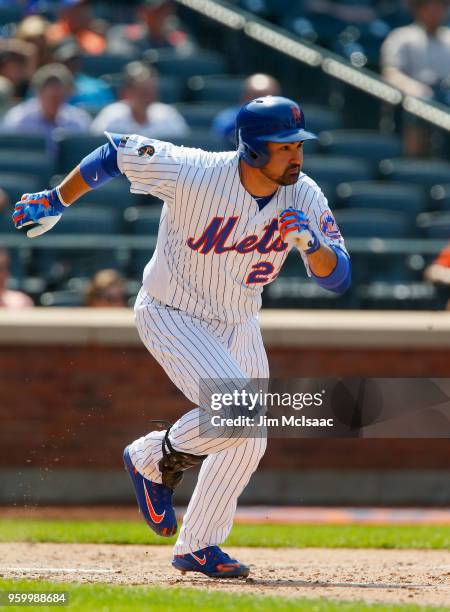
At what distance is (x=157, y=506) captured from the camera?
18.5 feet

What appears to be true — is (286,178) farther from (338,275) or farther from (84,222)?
(84,222)

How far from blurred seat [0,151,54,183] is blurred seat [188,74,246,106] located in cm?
224

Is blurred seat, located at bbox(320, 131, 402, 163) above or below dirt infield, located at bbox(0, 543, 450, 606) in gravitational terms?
above

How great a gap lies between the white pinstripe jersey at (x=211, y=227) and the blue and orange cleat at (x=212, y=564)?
976mm

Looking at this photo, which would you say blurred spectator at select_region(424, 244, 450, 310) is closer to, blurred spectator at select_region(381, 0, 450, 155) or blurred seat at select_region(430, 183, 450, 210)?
blurred seat at select_region(430, 183, 450, 210)

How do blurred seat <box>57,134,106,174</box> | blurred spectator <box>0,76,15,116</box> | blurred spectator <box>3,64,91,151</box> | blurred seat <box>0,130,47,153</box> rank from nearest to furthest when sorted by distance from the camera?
blurred seat <box>57,134,106,174</box> < blurred seat <box>0,130,47,153</box> < blurred spectator <box>3,64,91,151</box> < blurred spectator <box>0,76,15,116</box>

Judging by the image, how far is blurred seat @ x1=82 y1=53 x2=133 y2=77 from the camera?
11898 millimetres

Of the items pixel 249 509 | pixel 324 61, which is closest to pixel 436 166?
pixel 324 61

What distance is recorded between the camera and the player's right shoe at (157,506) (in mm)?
5625

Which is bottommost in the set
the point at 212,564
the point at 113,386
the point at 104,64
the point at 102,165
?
the point at 212,564

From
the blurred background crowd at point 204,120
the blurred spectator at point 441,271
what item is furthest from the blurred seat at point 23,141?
the blurred spectator at point 441,271

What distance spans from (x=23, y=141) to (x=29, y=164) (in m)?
0.40

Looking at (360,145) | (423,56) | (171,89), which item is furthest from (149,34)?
(423,56)

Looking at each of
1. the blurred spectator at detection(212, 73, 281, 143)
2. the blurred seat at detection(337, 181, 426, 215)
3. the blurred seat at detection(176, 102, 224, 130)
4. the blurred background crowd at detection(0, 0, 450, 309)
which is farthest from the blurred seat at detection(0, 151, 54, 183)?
the blurred seat at detection(337, 181, 426, 215)
